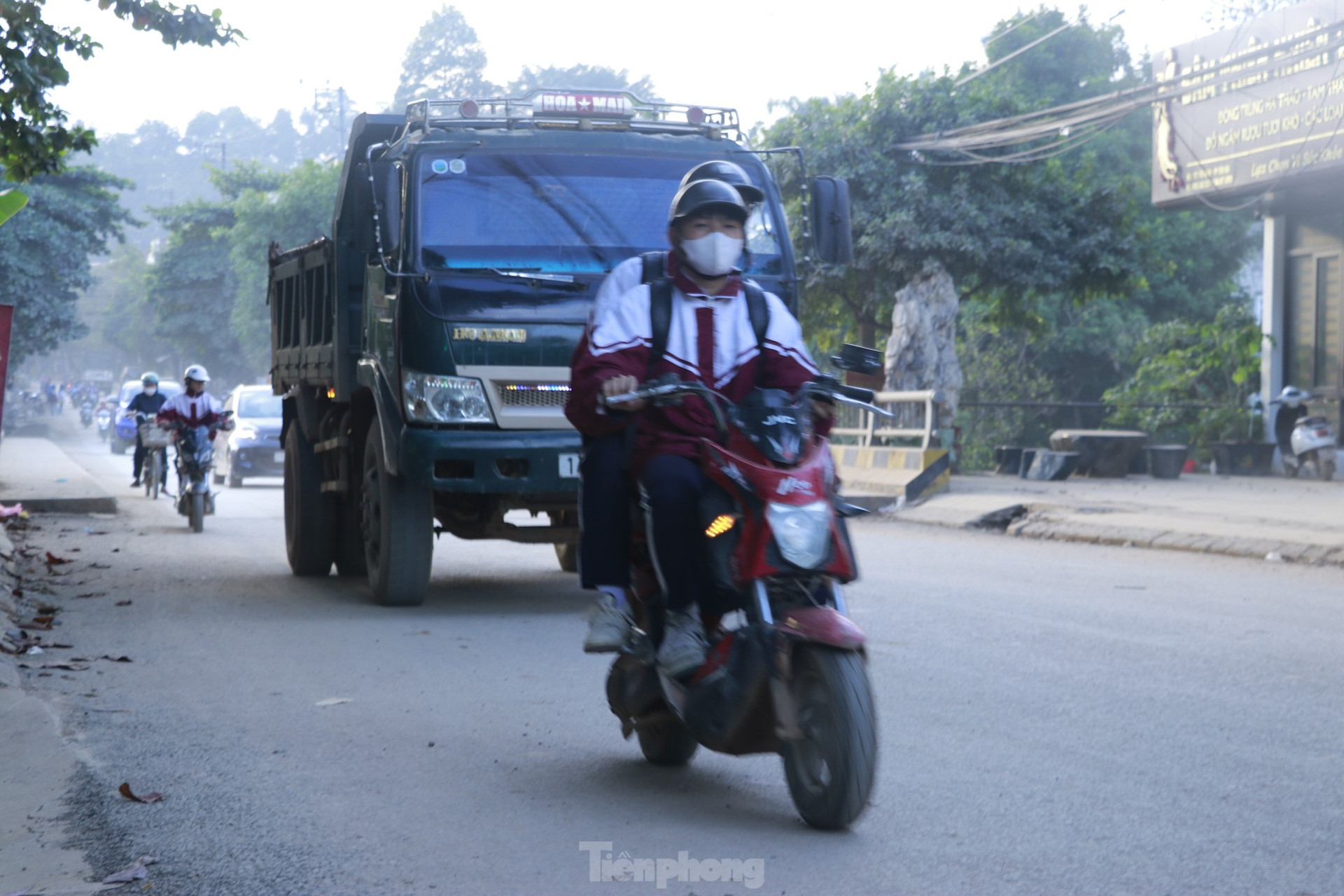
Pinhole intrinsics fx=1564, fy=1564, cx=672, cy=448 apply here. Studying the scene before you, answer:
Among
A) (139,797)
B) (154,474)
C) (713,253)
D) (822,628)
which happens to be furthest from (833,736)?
(154,474)

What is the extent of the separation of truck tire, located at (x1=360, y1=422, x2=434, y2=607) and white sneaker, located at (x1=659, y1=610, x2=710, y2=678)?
15.2ft

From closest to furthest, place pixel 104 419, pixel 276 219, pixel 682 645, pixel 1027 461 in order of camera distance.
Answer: pixel 682 645 → pixel 1027 461 → pixel 104 419 → pixel 276 219

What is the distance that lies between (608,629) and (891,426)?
16.7 meters

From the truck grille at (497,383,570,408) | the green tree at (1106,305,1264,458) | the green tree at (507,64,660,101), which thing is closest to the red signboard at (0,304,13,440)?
the truck grille at (497,383,570,408)

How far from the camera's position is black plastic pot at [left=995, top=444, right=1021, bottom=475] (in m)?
22.9

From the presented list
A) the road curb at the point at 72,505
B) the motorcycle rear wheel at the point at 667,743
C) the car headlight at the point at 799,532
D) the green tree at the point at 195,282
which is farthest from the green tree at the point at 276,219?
the car headlight at the point at 799,532

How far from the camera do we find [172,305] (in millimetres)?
64938

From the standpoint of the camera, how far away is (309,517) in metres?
10.8

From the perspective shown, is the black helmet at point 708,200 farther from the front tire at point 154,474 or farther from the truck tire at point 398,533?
the front tire at point 154,474

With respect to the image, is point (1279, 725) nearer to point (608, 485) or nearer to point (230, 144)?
point (608, 485)

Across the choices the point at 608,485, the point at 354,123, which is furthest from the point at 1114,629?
the point at 354,123

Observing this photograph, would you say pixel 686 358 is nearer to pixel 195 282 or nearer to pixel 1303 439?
pixel 1303 439

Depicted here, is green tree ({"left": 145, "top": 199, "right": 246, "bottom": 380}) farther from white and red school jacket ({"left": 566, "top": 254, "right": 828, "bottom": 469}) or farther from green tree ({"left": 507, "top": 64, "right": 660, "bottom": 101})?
white and red school jacket ({"left": 566, "top": 254, "right": 828, "bottom": 469})

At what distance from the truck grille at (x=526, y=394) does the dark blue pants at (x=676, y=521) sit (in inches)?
166
